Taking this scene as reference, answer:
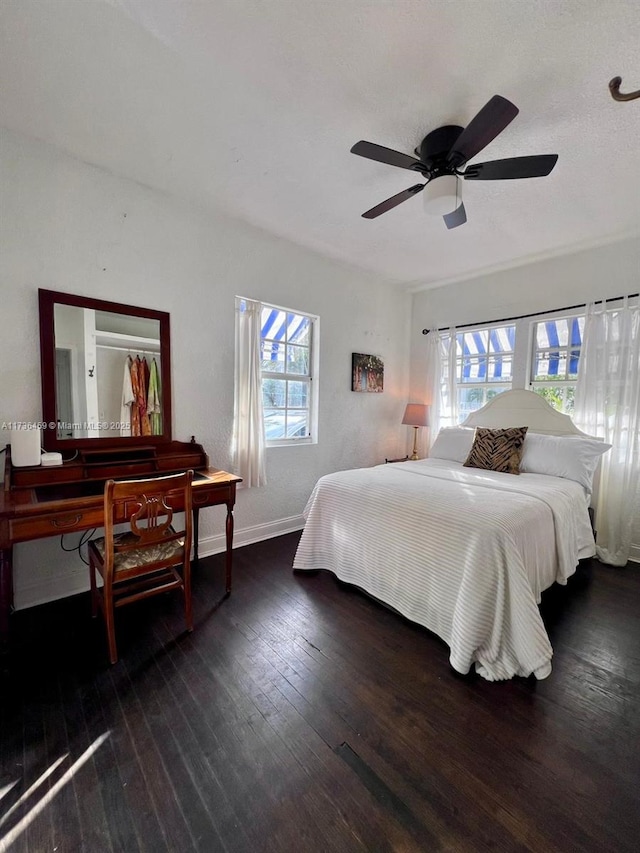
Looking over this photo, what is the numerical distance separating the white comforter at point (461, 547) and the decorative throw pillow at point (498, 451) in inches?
7.9

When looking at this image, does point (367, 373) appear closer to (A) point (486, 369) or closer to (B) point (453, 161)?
(A) point (486, 369)

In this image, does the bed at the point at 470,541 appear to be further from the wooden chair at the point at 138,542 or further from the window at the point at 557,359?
the wooden chair at the point at 138,542

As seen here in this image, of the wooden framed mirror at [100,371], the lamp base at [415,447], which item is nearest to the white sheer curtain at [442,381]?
the lamp base at [415,447]

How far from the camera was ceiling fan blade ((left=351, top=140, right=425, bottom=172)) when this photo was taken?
166cm

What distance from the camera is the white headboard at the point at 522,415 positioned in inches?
128

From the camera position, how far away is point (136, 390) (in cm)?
248

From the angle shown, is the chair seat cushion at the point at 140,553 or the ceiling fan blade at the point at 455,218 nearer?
the chair seat cushion at the point at 140,553

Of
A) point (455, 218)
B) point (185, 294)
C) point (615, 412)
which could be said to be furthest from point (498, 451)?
point (185, 294)

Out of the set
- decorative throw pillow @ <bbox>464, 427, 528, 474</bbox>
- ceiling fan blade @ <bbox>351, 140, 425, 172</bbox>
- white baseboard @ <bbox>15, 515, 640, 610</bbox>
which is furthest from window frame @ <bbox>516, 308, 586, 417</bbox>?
ceiling fan blade @ <bbox>351, 140, 425, 172</bbox>

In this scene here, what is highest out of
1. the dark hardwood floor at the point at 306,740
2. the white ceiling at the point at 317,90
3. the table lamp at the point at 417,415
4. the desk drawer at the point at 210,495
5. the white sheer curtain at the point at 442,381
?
the white ceiling at the point at 317,90

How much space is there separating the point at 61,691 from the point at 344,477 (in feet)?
6.05

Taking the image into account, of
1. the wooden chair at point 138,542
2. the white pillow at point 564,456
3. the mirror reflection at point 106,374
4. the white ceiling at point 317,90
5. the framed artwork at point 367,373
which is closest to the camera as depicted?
the white ceiling at point 317,90

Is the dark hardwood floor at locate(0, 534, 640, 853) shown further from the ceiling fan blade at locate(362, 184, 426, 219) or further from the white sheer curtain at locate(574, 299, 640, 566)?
the ceiling fan blade at locate(362, 184, 426, 219)

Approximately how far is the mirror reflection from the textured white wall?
5.1 inches
